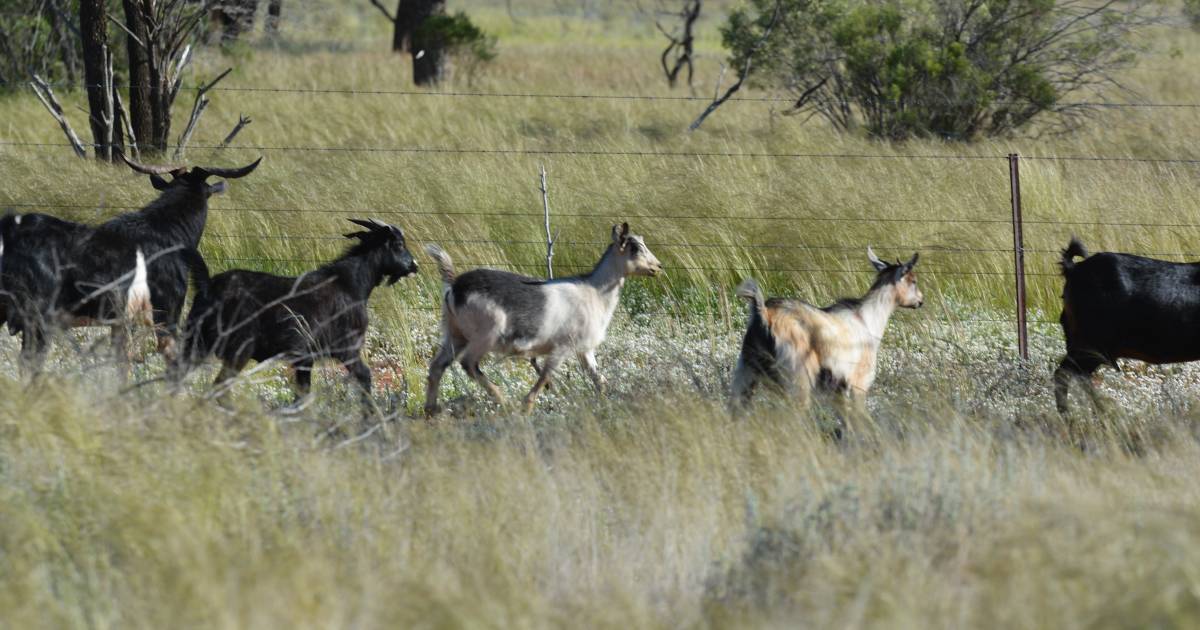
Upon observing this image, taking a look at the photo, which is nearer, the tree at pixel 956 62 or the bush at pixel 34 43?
the tree at pixel 956 62

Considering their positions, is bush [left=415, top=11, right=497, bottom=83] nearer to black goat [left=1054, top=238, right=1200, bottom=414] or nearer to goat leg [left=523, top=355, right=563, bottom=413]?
goat leg [left=523, top=355, right=563, bottom=413]

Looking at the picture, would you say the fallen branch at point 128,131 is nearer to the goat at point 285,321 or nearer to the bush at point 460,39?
the goat at point 285,321

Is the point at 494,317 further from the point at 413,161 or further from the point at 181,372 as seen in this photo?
the point at 413,161

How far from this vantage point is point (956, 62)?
16.5 meters

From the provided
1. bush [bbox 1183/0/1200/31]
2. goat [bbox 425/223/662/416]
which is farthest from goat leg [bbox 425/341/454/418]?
bush [bbox 1183/0/1200/31]

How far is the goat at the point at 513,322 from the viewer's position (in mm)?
8461

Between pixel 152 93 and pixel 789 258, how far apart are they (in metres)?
6.48

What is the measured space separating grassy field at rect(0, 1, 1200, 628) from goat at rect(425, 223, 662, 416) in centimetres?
22

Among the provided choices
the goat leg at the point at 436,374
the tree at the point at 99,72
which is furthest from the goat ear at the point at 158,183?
the tree at the point at 99,72

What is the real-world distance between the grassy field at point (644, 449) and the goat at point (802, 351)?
0.24m

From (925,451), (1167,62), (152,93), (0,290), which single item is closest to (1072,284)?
(925,451)

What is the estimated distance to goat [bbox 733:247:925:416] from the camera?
7543 millimetres

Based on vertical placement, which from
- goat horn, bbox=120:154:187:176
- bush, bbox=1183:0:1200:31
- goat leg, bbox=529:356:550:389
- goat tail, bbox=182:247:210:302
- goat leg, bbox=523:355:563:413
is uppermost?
bush, bbox=1183:0:1200:31

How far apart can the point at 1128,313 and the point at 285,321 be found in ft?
15.1
